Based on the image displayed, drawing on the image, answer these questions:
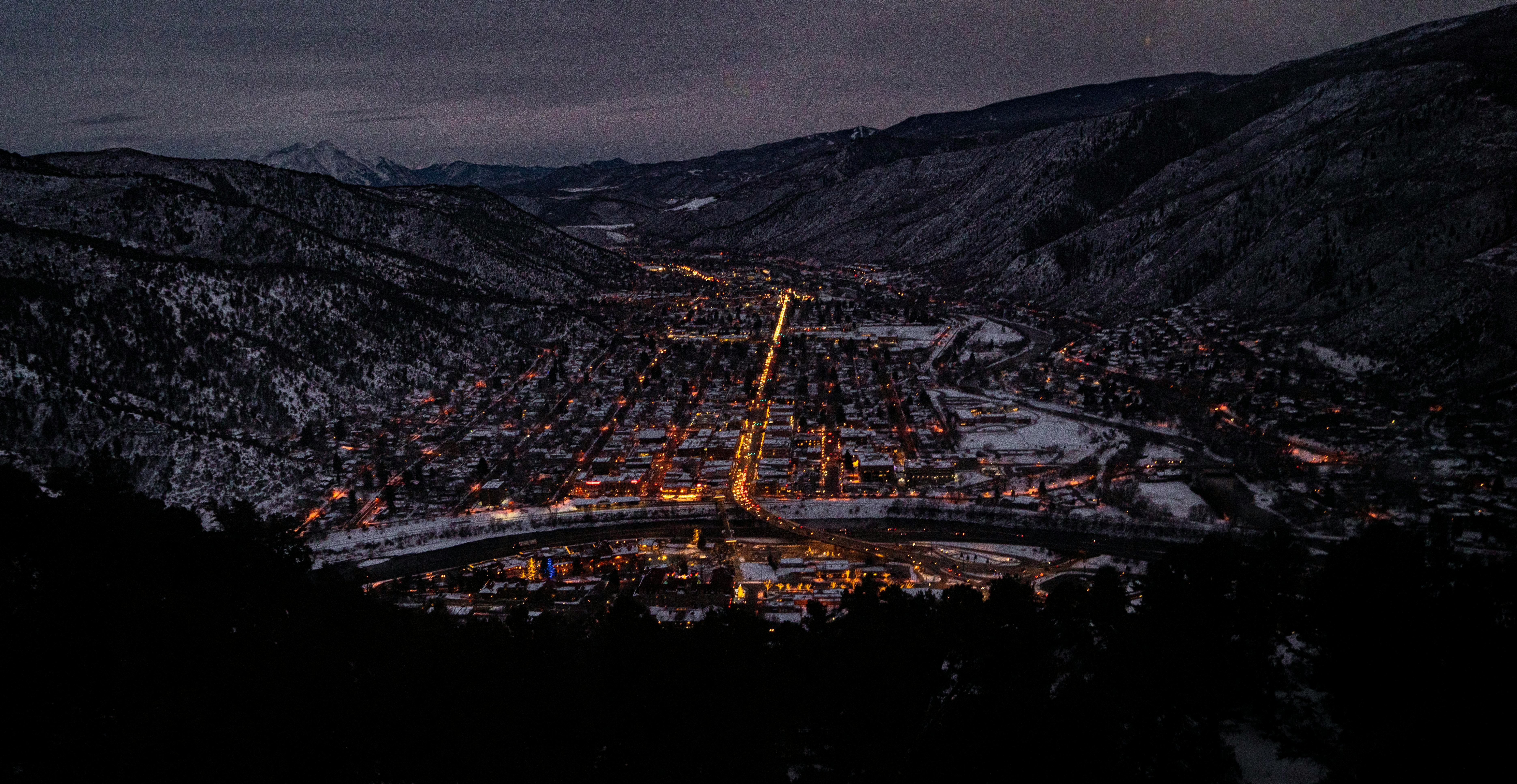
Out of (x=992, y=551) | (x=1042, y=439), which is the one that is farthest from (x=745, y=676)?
(x=1042, y=439)

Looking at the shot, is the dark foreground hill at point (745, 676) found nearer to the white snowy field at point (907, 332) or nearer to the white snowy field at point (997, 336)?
the white snowy field at point (997, 336)

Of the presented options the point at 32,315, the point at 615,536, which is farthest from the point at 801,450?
the point at 32,315

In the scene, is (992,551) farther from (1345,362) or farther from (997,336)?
(997,336)

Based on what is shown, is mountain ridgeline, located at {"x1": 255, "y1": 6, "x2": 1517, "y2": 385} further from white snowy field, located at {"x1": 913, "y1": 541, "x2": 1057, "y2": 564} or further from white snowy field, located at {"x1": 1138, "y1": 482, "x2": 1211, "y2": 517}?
white snowy field, located at {"x1": 913, "y1": 541, "x2": 1057, "y2": 564}

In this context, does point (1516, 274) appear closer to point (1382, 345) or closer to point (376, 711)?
point (1382, 345)

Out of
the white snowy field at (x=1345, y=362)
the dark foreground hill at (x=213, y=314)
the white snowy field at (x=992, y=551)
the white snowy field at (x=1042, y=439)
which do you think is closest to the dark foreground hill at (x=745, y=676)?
the white snowy field at (x=992, y=551)

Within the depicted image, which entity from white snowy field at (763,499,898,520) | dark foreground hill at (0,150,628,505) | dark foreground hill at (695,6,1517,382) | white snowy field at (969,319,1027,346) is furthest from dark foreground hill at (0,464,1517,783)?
white snowy field at (969,319,1027,346)
